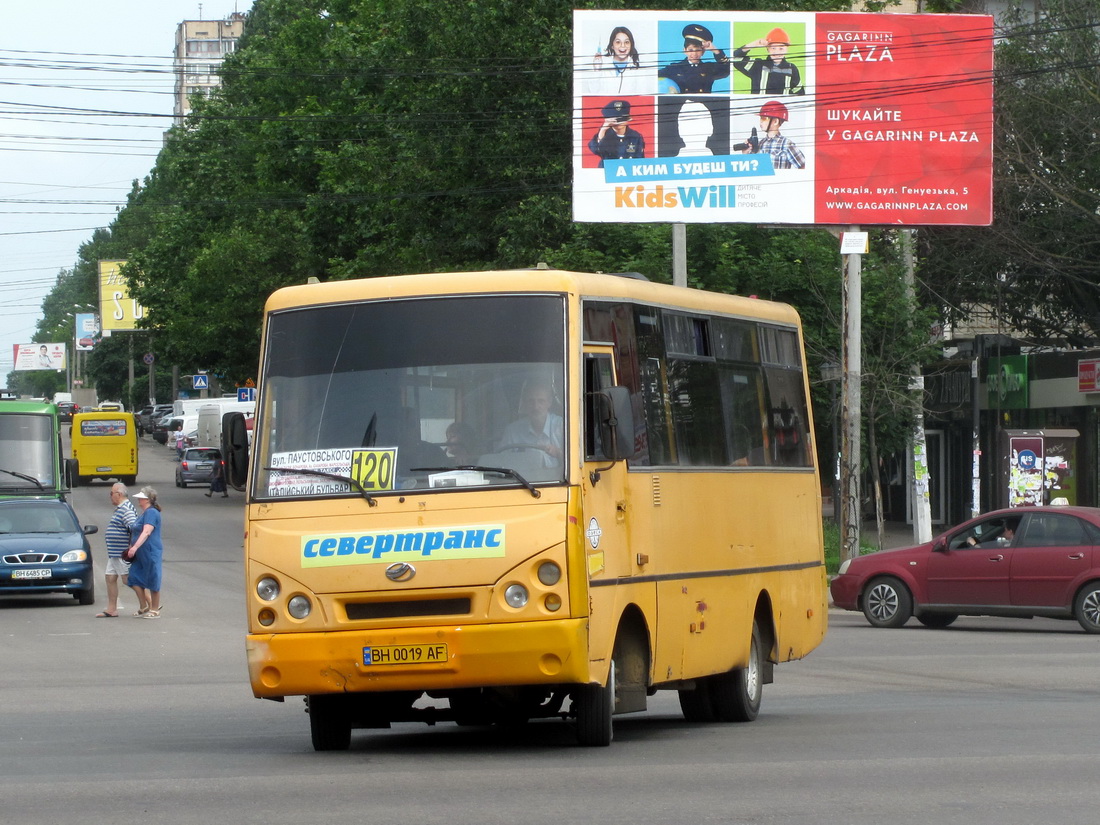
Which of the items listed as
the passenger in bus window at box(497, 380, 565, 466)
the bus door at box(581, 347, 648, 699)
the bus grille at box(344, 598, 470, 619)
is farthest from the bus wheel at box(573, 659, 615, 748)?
the passenger in bus window at box(497, 380, 565, 466)

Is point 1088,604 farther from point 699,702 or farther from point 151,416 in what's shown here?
point 151,416

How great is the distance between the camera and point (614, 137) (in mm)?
28672

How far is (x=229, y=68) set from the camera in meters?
58.5

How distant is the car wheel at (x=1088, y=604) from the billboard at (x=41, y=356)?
14745cm

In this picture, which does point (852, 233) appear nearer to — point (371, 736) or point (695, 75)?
point (695, 75)

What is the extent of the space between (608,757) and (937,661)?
8492 millimetres

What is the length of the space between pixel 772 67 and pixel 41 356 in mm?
141485

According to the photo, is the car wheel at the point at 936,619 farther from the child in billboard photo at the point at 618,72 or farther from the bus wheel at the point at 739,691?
the child in billboard photo at the point at 618,72

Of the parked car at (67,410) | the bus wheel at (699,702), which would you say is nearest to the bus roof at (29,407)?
the bus wheel at (699,702)

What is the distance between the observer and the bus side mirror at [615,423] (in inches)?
377

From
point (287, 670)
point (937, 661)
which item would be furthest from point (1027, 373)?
point (287, 670)

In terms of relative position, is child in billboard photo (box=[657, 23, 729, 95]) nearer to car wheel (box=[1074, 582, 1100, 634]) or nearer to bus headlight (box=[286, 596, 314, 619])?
car wheel (box=[1074, 582, 1100, 634])

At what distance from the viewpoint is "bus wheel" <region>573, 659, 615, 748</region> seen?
970 cm

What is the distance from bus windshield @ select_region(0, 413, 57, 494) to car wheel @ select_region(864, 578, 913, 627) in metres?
15.5
